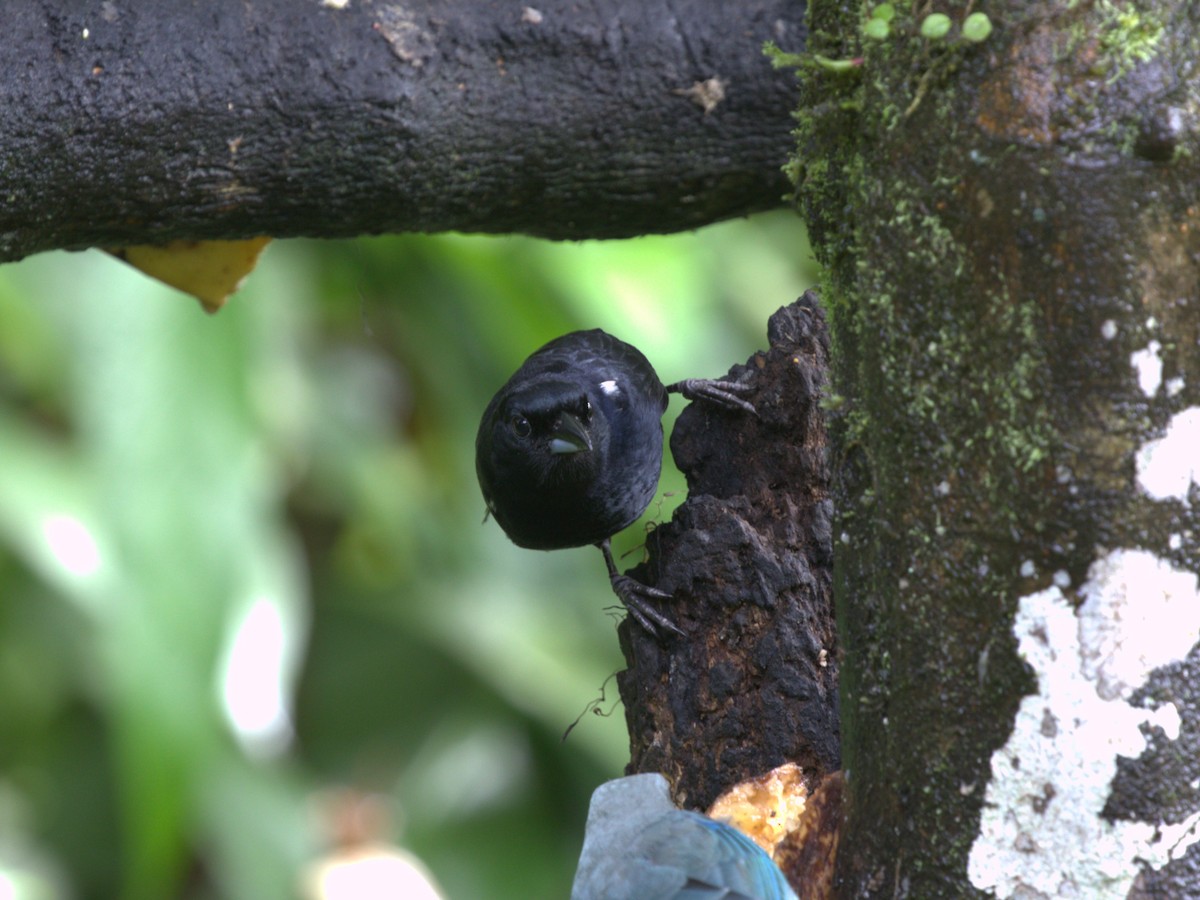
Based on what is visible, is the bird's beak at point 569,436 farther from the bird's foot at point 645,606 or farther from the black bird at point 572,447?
the bird's foot at point 645,606

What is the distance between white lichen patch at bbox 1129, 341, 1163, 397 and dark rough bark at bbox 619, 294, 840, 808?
69 centimetres

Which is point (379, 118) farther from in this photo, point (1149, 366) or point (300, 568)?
point (300, 568)

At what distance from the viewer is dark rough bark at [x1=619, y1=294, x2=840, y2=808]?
5.72ft

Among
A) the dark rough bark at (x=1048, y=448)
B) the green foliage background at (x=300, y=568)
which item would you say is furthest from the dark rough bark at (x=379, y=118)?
the green foliage background at (x=300, y=568)

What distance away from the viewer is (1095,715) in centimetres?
118

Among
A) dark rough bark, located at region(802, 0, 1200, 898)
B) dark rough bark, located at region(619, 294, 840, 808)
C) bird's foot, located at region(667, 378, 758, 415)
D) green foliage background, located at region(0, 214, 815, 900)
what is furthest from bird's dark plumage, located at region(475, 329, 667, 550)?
green foliage background, located at region(0, 214, 815, 900)

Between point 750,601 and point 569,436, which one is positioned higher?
point 569,436

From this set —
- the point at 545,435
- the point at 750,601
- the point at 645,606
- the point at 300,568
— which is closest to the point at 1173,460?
the point at 750,601

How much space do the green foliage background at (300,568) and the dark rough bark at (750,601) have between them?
92.2 inches

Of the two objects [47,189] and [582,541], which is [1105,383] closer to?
[47,189]

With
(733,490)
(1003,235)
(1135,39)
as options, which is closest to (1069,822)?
(1003,235)

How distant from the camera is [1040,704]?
120 cm

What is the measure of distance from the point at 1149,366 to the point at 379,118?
1.23 metres

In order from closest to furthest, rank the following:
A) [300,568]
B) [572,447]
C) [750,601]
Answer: [750,601]
[572,447]
[300,568]
